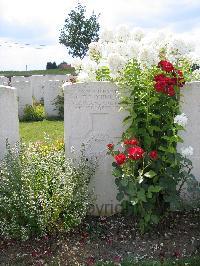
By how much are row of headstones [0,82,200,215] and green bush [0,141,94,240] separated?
387 millimetres

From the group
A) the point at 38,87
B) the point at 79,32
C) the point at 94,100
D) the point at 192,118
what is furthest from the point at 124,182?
the point at 79,32

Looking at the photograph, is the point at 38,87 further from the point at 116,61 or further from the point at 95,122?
the point at 116,61

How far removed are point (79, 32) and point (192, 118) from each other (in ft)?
86.5

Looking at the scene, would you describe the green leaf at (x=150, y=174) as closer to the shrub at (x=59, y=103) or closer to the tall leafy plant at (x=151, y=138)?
the tall leafy plant at (x=151, y=138)

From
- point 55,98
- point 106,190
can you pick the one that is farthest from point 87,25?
point 106,190

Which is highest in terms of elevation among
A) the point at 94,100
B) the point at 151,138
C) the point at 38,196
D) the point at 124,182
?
the point at 94,100

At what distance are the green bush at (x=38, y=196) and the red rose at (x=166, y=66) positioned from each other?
1391 millimetres

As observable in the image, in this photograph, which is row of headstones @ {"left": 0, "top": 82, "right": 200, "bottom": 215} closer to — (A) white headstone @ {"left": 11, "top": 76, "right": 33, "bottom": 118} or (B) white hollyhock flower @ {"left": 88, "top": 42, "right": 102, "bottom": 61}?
(B) white hollyhock flower @ {"left": 88, "top": 42, "right": 102, "bottom": 61}

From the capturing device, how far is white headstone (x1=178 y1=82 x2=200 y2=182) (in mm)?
5129

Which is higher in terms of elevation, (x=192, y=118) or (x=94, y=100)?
(x=94, y=100)

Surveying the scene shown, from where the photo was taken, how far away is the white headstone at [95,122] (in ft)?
17.1

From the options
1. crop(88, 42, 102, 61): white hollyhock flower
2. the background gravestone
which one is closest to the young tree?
the background gravestone

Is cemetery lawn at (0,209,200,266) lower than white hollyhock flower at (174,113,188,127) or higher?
lower

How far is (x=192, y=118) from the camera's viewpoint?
17.2 ft
